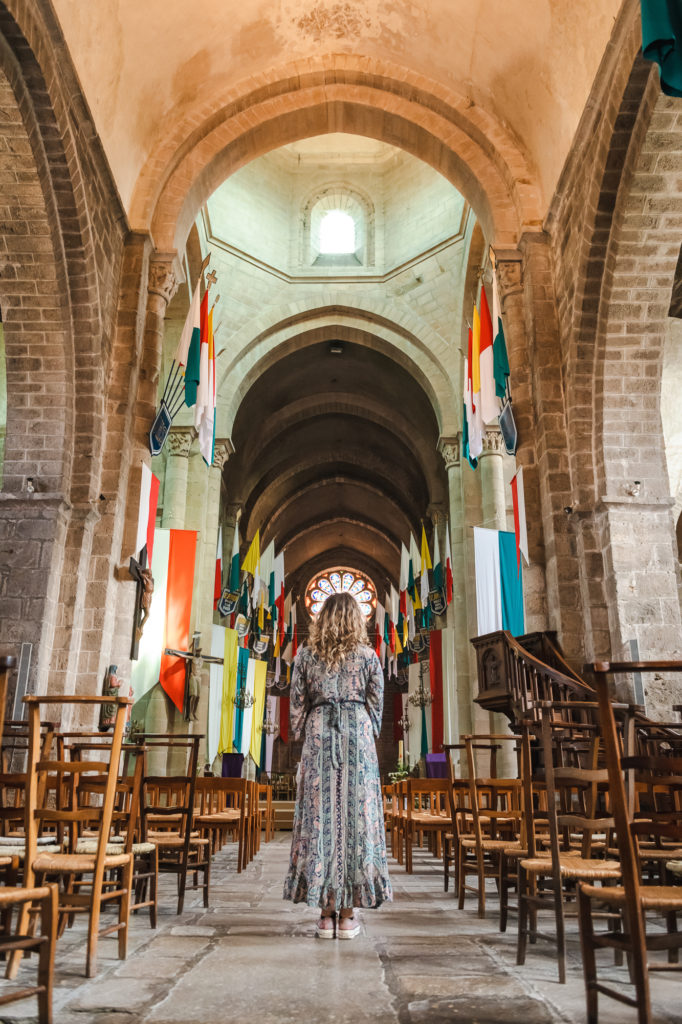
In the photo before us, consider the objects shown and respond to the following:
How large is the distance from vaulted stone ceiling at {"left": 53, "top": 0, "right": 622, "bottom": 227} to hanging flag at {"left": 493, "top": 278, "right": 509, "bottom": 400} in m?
1.11

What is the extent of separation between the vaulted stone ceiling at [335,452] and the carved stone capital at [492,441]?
164 inches

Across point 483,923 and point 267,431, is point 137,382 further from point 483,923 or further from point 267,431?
point 267,431

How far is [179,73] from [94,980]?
8.55 m

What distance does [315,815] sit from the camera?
366cm

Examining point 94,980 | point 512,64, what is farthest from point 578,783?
point 512,64

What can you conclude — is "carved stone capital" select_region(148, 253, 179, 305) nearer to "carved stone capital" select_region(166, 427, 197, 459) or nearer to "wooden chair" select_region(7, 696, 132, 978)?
"carved stone capital" select_region(166, 427, 197, 459)

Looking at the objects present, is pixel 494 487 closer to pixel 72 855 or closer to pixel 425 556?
pixel 425 556

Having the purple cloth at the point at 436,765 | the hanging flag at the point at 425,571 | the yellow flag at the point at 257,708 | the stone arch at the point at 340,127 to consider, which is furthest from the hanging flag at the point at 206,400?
the yellow flag at the point at 257,708

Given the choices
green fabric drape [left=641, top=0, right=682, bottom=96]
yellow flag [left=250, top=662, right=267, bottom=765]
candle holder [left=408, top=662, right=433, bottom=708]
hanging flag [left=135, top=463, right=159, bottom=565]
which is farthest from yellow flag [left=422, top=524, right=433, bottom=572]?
green fabric drape [left=641, top=0, right=682, bottom=96]

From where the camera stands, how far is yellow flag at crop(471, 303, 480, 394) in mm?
9445

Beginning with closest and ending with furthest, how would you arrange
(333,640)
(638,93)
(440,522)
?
1. (333,640)
2. (638,93)
3. (440,522)

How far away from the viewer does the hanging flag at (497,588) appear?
9.18 meters

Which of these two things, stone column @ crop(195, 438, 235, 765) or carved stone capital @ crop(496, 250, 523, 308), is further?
stone column @ crop(195, 438, 235, 765)

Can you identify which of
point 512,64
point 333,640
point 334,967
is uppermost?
point 512,64
